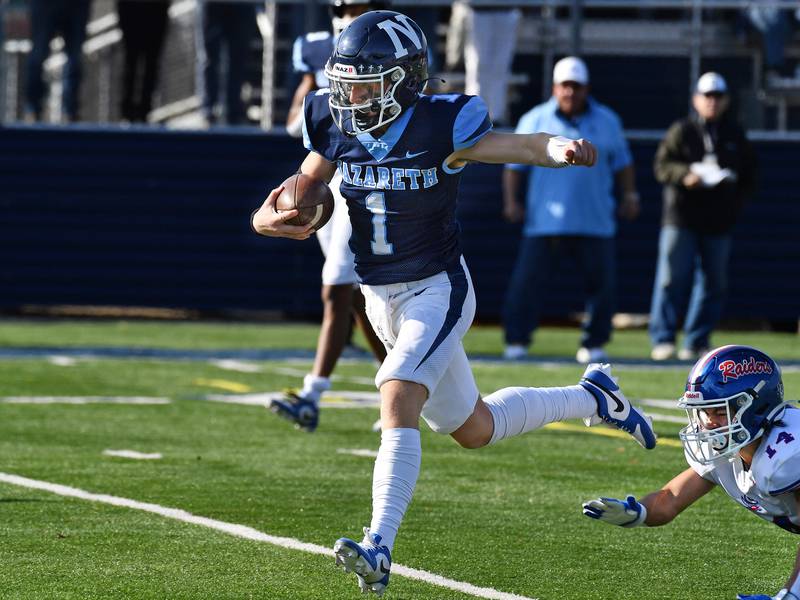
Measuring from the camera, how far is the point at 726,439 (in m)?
4.33

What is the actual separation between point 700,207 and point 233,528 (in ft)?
24.0

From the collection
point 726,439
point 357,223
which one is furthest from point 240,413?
point 726,439

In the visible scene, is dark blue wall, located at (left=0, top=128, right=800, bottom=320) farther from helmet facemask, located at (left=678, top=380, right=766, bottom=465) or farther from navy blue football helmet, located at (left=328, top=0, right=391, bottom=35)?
helmet facemask, located at (left=678, top=380, right=766, bottom=465)

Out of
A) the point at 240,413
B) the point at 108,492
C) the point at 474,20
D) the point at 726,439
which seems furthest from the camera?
the point at 474,20

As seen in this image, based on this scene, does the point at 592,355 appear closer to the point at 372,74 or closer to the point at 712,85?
the point at 712,85

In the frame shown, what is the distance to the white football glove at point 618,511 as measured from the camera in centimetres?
461

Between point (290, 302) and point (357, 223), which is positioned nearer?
point (357, 223)

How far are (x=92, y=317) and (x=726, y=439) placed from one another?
38.8 ft

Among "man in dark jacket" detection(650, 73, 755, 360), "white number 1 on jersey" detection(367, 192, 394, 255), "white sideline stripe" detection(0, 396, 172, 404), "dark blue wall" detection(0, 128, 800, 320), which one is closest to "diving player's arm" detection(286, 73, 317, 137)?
"white sideline stripe" detection(0, 396, 172, 404)

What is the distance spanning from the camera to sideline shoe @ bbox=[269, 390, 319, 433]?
733cm

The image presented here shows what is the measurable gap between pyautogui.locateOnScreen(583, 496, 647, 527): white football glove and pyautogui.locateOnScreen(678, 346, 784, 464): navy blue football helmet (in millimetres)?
325

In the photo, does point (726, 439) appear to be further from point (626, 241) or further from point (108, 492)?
point (626, 241)

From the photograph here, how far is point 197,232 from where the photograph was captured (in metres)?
14.6

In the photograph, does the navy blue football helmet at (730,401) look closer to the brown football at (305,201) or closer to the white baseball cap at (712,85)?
the brown football at (305,201)
